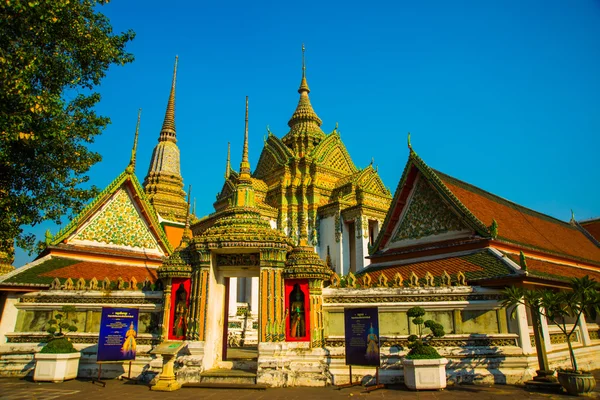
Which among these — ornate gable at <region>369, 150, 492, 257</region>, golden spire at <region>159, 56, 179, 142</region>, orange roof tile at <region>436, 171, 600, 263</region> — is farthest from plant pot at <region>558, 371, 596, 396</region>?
golden spire at <region>159, 56, 179, 142</region>

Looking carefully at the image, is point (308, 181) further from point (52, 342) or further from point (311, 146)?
point (52, 342)

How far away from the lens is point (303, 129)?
1334 inches

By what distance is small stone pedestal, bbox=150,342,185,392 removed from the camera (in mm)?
8750

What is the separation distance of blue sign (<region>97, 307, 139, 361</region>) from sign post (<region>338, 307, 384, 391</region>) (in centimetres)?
497

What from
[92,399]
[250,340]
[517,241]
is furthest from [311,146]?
[92,399]

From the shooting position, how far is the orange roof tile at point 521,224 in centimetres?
1391

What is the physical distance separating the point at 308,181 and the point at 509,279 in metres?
20.8

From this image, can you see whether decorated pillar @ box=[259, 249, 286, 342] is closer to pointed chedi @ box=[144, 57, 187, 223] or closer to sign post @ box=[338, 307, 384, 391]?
sign post @ box=[338, 307, 384, 391]

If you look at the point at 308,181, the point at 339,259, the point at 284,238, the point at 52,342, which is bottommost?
the point at 52,342

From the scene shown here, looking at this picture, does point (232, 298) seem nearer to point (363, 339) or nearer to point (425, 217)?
point (425, 217)

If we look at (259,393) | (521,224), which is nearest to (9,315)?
(259,393)

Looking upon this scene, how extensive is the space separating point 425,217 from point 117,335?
9.78 metres

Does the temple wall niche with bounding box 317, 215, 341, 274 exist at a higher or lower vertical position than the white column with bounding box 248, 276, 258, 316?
higher

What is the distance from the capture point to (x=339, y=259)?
1063 inches
